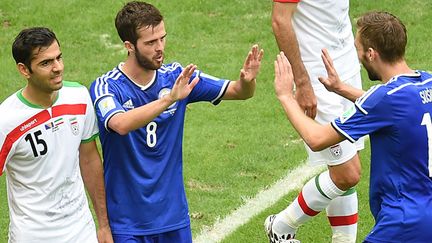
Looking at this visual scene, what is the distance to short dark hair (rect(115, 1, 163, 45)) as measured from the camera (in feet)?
21.8

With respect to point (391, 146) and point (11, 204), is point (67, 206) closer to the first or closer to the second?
point (11, 204)

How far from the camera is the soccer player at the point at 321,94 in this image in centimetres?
764

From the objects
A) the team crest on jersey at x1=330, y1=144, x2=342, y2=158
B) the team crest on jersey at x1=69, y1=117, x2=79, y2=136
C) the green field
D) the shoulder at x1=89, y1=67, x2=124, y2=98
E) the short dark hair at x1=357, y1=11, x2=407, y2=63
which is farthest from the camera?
the green field

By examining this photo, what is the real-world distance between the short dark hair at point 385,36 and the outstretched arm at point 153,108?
99 centimetres

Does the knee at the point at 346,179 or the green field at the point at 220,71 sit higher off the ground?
the knee at the point at 346,179

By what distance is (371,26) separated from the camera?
20.6 ft

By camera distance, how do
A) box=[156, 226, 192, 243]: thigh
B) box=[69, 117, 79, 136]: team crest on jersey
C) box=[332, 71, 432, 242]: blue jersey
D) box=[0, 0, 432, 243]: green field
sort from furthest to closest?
box=[0, 0, 432, 243]: green field → box=[156, 226, 192, 243]: thigh → box=[69, 117, 79, 136]: team crest on jersey → box=[332, 71, 432, 242]: blue jersey

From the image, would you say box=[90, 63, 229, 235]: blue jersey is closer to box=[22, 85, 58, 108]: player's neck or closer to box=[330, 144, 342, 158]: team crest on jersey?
box=[22, 85, 58, 108]: player's neck

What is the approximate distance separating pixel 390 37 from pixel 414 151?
0.64m

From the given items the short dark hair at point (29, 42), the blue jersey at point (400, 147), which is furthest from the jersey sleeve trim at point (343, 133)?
the short dark hair at point (29, 42)

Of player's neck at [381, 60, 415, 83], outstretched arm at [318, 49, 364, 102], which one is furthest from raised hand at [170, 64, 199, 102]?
player's neck at [381, 60, 415, 83]

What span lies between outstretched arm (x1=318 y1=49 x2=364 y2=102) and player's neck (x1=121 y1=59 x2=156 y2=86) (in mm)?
1026

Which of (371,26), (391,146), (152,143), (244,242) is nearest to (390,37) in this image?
(371,26)

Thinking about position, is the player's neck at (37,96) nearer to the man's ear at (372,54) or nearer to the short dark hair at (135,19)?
the short dark hair at (135,19)
